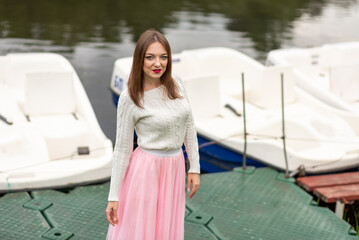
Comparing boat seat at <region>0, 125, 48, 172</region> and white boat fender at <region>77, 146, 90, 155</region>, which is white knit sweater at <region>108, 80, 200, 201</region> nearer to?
boat seat at <region>0, 125, 48, 172</region>

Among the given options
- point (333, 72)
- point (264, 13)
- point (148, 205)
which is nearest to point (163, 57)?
point (148, 205)

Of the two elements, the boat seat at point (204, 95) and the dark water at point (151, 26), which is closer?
the boat seat at point (204, 95)

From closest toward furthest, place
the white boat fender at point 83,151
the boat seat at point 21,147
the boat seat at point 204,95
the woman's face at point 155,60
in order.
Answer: the woman's face at point 155,60
the boat seat at point 21,147
the white boat fender at point 83,151
the boat seat at point 204,95

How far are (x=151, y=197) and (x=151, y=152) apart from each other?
23 cm

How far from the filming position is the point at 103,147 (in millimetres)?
5578

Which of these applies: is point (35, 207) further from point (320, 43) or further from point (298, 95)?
point (320, 43)

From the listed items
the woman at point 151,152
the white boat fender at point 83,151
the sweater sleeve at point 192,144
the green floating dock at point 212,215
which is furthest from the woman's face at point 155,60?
the white boat fender at point 83,151

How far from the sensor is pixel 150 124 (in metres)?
2.79

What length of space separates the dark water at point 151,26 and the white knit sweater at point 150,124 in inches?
241

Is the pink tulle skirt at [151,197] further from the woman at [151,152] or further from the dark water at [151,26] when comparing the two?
the dark water at [151,26]

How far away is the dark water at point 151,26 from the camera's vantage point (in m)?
11.8

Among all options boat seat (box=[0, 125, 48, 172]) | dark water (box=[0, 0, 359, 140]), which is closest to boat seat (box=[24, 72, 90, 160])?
boat seat (box=[0, 125, 48, 172])

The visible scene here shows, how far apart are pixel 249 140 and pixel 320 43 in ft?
28.4

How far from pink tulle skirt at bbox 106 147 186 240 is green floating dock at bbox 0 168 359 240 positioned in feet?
3.82
